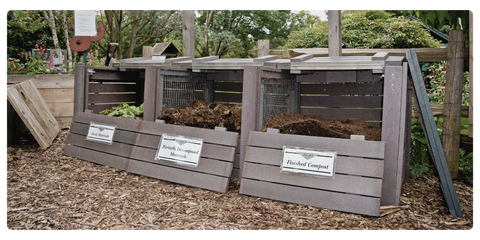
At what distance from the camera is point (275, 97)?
4422 mm

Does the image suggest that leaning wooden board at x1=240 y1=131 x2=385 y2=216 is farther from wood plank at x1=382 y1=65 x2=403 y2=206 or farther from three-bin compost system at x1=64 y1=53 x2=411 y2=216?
wood plank at x1=382 y1=65 x2=403 y2=206

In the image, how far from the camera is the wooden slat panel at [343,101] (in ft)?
14.7

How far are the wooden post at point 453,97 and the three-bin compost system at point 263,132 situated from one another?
0.86 meters

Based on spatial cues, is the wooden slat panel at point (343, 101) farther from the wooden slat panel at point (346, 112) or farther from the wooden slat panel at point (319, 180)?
the wooden slat panel at point (319, 180)

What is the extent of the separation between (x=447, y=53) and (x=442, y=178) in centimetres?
200

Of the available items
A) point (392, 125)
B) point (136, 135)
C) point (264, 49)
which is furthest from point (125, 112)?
point (392, 125)

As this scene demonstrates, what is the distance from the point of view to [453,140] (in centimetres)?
447

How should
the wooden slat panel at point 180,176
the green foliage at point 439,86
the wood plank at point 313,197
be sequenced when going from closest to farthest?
1. the wood plank at point 313,197
2. the wooden slat panel at point 180,176
3. the green foliage at point 439,86

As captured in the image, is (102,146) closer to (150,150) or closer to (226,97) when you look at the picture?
(150,150)

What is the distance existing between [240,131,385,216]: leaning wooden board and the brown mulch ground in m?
0.09

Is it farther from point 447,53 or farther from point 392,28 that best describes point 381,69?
point 392,28

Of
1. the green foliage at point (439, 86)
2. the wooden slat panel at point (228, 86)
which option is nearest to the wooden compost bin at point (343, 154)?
the wooden slat panel at point (228, 86)

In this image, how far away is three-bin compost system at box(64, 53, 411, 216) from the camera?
318 centimetres

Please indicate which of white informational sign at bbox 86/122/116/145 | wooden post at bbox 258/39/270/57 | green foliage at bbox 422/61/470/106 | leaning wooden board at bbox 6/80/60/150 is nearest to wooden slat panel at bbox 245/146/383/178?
white informational sign at bbox 86/122/116/145
